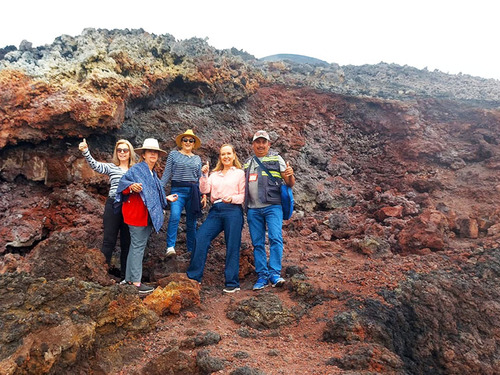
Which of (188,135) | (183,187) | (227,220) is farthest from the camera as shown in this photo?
(188,135)

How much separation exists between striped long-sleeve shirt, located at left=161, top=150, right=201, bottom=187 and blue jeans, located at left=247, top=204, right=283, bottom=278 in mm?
1073

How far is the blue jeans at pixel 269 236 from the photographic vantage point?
4516mm

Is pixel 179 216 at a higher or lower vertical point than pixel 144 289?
higher

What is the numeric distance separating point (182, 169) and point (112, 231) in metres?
→ 1.31

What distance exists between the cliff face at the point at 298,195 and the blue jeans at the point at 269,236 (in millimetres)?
331

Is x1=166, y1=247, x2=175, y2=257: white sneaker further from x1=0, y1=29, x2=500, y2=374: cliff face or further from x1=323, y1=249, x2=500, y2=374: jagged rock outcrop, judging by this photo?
x1=323, y1=249, x2=500, y2=374: jagged rock outcrop

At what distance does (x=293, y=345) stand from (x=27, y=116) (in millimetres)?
5155

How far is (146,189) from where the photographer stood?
4.20m

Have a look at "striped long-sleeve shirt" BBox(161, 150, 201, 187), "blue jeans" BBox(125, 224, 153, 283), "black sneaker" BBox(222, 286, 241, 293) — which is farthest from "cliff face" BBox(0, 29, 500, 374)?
"striped long-sleeve shirt" BBox(161, 150, 201, 187)

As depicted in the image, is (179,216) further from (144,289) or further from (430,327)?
(430,327)

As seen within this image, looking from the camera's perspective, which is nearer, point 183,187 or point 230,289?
point 230,289

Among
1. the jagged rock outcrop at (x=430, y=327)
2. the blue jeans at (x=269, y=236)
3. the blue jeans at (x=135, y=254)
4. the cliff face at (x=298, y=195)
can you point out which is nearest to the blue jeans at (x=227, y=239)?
the blue jeans at (x=269, y=236)

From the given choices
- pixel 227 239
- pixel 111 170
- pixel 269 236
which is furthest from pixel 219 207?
pixel 111 170

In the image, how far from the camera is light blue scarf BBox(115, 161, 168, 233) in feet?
13.5
